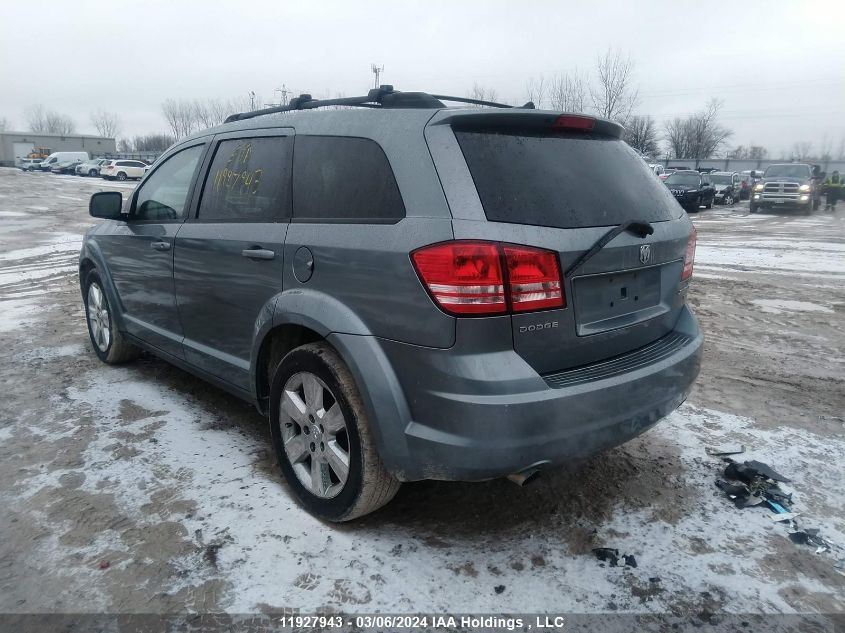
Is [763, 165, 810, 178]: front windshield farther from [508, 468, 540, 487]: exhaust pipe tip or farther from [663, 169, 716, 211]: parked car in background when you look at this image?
[508, 468, 540, 487]: exhaust pipe tip

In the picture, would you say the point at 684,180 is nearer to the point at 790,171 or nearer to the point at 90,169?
the point at 790,171

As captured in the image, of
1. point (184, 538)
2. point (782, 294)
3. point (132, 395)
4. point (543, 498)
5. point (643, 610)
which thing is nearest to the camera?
point (643, 610)

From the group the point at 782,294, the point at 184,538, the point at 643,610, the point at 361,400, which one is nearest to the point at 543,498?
the point at 643,610

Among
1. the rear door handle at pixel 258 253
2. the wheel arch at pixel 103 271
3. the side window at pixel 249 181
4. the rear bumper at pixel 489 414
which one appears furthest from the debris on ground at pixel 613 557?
the wheel arch at pixel 103 271

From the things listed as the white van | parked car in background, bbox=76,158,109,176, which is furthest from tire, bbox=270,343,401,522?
the white van

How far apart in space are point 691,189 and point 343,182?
2413cm

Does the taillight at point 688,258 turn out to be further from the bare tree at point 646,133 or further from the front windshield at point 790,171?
the bare tree at point 646,133

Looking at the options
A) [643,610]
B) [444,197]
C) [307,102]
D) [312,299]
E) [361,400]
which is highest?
[307,102]

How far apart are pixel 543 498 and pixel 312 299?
1.53 meters

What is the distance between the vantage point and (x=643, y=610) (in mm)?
2328

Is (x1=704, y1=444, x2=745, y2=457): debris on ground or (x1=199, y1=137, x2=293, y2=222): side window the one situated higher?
(x1=199, y1=137, x2=293, y2=222): side window

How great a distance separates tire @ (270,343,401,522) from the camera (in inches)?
101

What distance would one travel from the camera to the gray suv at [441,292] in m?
2.27

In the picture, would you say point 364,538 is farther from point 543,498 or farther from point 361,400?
point 543,498
